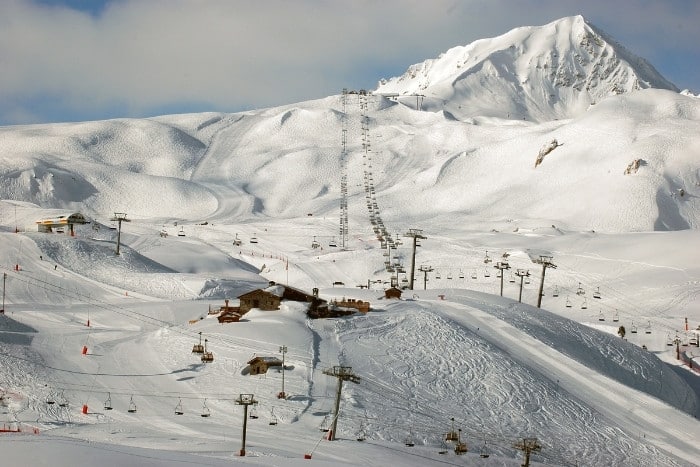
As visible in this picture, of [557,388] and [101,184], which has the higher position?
[101,184]

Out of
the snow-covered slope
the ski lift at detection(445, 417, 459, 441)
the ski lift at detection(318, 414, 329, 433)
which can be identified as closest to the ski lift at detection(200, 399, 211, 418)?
the snow-covered slope

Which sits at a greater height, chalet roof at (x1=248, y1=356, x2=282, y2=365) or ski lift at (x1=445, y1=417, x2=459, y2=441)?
chalet roof at (x1=248, y1=356, x2=282, y2=365)

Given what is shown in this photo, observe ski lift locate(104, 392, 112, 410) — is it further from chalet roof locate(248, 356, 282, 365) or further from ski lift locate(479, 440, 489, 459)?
ski lift locate(479, 440, 489, 459)

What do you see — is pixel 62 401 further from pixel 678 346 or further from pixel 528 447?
pixel 678 346

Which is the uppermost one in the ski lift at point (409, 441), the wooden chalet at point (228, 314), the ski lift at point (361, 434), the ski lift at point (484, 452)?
the wooden chalet at point (228, 314)

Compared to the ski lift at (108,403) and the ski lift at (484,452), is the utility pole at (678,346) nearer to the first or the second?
the ski lift at (484,452)

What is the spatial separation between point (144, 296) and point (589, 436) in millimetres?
41061

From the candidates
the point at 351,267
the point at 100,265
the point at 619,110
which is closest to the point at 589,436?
the point at 100,265

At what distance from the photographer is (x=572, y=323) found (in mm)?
71625

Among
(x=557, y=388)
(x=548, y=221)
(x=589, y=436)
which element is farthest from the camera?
(x=548, y=221)

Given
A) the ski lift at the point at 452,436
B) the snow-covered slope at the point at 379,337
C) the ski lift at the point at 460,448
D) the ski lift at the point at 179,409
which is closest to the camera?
the snow-covered slope at the point at 379,337

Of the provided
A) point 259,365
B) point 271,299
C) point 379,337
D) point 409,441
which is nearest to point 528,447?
point 409,441

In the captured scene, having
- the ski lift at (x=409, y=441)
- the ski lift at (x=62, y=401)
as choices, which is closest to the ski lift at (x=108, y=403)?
the ski lift at (x=62, y=401)

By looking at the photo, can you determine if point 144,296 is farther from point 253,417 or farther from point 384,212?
point 384,212
